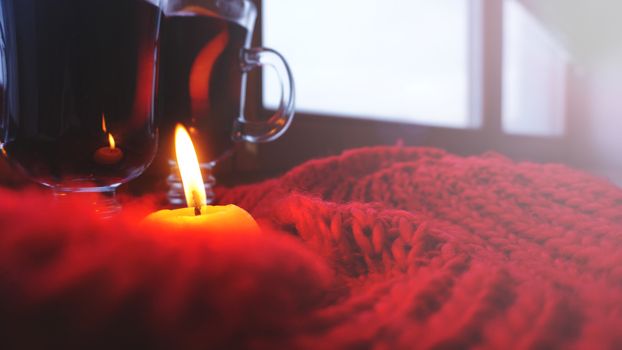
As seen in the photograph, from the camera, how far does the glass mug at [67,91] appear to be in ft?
0.86

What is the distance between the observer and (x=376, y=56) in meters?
0.82

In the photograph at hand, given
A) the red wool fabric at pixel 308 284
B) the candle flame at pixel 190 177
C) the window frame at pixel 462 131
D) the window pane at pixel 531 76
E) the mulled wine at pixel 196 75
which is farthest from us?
the window pane at pixel 531 76

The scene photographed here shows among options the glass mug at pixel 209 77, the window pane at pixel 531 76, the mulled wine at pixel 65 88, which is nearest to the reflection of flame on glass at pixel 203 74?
the glass mug at pixel 209 77

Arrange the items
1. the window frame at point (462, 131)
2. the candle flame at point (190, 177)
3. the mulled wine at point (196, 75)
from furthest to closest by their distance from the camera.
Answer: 1. the window frame at point (462, 131)
2. the mulled wine at point (196, 75)
3. the candle flame at point (190, 177)

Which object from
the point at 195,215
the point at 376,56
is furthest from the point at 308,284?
the point at 376,56

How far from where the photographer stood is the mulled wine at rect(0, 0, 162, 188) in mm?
260

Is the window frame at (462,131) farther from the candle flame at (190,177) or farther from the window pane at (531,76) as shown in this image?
the candle flame at (190,177)

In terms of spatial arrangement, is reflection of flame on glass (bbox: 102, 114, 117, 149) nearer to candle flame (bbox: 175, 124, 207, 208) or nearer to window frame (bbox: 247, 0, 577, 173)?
candle flame (bbox: 175, 124, 207, 208)

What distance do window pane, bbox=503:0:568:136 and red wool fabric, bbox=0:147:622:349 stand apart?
1.09 metres

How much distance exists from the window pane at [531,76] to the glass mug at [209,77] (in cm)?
96

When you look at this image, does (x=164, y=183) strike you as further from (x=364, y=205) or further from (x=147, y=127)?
(x=364, y=205)

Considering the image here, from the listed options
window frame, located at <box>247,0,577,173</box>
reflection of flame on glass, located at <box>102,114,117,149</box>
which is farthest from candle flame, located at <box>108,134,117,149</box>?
window frame, located at <box>247,0,577,173</box>

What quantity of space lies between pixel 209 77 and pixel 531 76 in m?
1.36

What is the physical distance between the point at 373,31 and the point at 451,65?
0.34 metres
